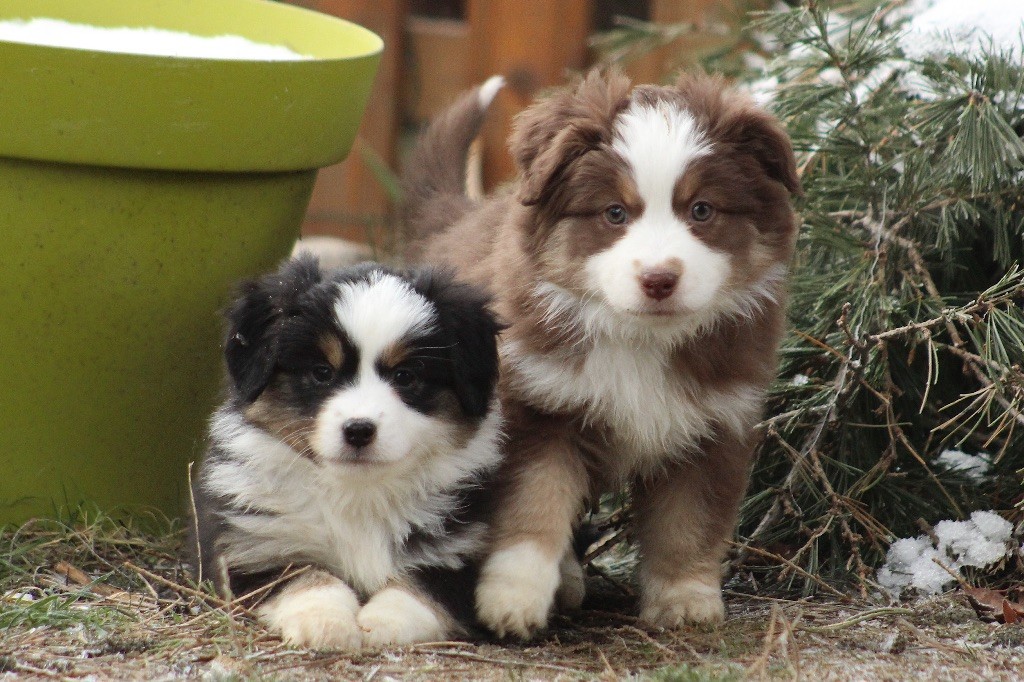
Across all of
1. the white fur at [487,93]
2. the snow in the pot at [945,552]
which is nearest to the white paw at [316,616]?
the snow in the pot at [945,552]

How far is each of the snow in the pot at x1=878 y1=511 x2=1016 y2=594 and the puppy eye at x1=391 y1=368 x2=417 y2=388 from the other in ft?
5.10

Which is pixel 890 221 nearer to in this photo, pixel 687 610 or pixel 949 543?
pixel 949 543

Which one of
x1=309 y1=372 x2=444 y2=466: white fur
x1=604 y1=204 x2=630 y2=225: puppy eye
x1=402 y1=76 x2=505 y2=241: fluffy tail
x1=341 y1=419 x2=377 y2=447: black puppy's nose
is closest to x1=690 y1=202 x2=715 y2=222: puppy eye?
x1=604 y1=204 x2=630 y2=225: puppy eye

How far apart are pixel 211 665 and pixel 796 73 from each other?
320 cm

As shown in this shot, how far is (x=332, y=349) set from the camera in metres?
3.33

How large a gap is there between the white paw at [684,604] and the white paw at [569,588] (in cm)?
27

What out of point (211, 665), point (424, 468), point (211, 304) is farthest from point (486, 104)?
point (211, 665)

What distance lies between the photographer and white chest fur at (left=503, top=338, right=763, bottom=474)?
3572mm

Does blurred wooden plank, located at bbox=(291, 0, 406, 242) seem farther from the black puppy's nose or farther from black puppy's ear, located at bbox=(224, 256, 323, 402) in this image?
the black puppy's nose

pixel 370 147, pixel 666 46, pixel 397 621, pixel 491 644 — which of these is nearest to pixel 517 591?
pixel 491 644

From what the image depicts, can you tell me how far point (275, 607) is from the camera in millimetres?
3395

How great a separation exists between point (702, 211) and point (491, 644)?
4.08 feet

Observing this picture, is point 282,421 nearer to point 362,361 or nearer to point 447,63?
point 362,361

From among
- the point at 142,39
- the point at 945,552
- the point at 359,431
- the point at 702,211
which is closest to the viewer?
the point at 359,431
